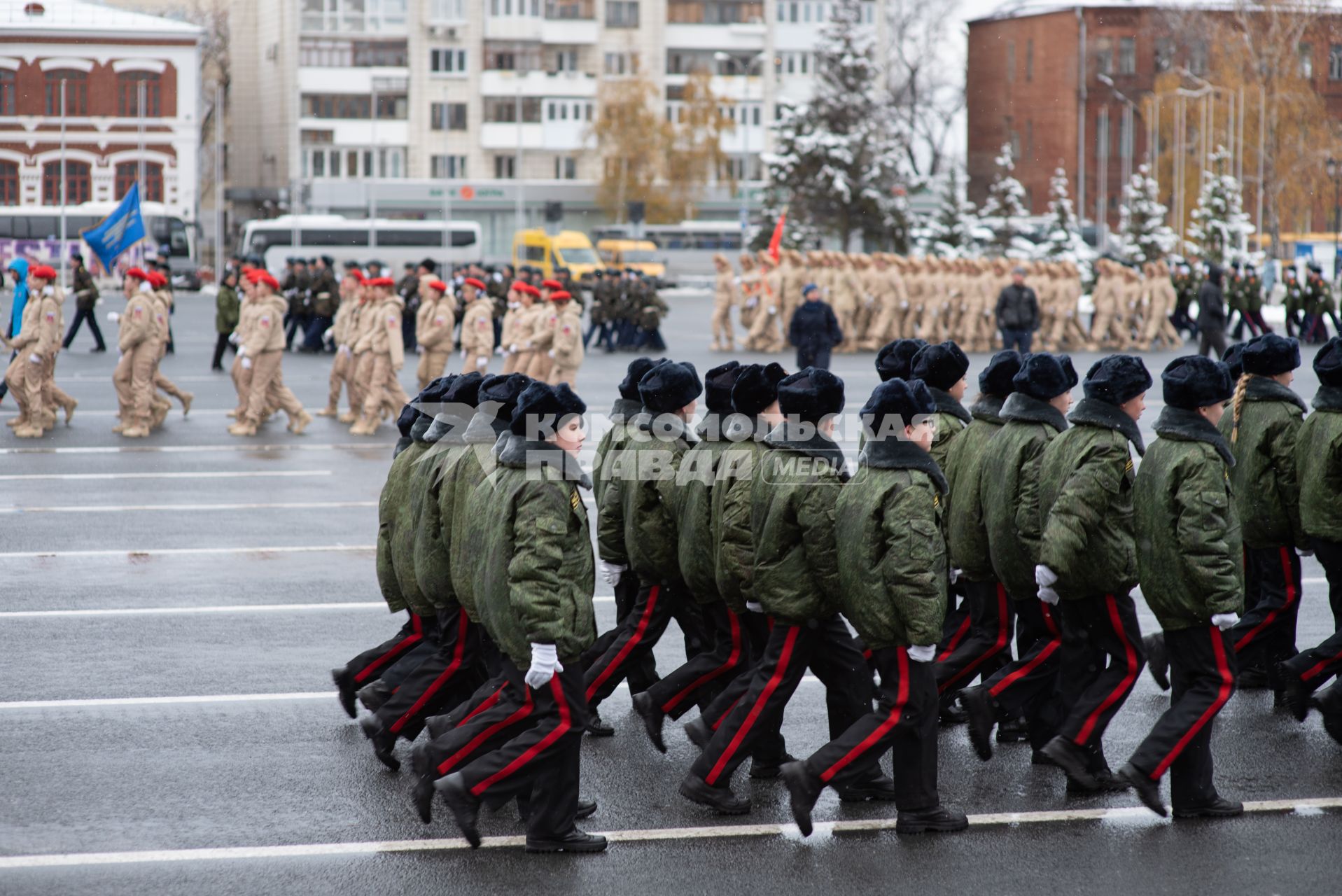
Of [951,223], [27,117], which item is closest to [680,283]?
[951,223]

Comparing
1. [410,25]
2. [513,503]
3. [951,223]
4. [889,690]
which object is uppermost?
[410,25]

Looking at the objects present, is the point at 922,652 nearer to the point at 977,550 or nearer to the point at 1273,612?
the point at 977,550

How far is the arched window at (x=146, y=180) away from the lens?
5834 cm

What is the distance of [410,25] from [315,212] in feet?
34.2

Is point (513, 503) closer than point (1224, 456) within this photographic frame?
Yes

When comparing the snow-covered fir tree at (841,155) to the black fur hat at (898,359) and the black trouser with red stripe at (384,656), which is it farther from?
the black trouser with red stripe at (384,656)

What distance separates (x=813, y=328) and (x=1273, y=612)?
16.0 metres

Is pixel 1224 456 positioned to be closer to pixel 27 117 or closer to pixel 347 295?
pixel 347 295

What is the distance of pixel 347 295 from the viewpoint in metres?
21.1

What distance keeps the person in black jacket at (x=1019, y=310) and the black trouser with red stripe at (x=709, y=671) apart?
21.8 metres

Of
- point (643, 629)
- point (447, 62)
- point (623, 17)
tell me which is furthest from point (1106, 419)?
point (623, 17)

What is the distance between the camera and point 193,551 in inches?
464

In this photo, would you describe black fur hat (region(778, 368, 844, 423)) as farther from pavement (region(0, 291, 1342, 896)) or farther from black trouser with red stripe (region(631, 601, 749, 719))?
pavement (region(0, 291, 1342, 896))

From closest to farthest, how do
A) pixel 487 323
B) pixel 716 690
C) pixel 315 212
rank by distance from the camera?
pixel 716 690 < pixel 487 323 < pixel 315 212
